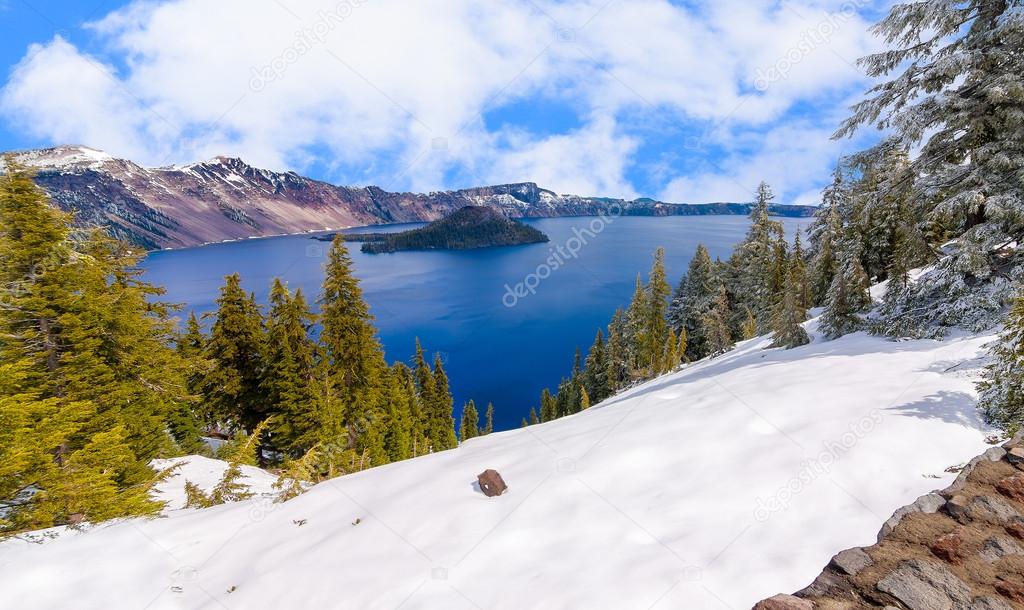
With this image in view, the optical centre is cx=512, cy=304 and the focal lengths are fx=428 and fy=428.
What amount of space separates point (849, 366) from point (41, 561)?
13.9 meters

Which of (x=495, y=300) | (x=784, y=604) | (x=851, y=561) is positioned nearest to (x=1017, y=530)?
(x=851, y=561)

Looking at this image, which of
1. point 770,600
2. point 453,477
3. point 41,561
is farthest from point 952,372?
point 41,561

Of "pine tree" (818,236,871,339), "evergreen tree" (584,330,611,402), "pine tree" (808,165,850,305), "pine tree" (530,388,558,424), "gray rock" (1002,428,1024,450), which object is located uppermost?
"pine tree" (808,165,850,305)

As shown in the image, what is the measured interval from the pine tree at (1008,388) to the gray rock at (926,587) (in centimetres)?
320

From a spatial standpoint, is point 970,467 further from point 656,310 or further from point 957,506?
point 656,310

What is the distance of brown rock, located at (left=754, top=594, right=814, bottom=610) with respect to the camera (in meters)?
3.35

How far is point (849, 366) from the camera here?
8.86 m

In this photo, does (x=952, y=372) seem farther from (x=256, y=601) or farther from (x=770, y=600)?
(x=256, y=601)

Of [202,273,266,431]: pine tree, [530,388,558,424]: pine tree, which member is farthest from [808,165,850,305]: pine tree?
[202,273,266,431]: pine tree

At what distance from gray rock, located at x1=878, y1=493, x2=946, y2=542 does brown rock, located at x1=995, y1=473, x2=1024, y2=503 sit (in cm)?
53

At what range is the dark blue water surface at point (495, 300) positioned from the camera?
226 feet

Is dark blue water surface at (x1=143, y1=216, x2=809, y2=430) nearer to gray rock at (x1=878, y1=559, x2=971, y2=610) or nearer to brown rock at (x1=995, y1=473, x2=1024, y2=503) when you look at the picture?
brown rock at (x1=995, y1=473, x2=1024, y2=503)

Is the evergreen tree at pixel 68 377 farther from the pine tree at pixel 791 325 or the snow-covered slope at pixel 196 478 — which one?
the pine tree at pixel 791 325

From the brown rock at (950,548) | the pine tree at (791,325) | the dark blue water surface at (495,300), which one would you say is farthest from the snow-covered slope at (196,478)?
the dark blue water surface at (495,300)
